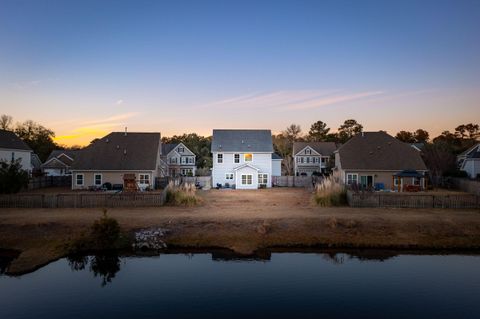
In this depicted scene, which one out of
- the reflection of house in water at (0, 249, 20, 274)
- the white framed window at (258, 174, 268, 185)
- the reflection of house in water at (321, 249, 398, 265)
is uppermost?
the white framed window at (258, 174, 268, 185)

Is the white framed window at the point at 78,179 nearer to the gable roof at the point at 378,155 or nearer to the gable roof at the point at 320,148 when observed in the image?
the gable roof at the point at 378,155

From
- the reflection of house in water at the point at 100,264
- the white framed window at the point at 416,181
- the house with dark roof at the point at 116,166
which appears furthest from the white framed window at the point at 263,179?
the reflection of house in water at the point at 100,264

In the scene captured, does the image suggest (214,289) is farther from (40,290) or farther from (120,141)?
(120,141)

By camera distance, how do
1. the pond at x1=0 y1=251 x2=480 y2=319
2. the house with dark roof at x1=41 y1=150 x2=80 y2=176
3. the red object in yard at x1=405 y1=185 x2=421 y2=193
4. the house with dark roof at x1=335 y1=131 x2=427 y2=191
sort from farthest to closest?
the house with dark roof at x1=41 y1=150 x2=80 y2=176
the house with dark roof at x1=335 y1=131 x2=427 y2=191
the red object in yard at x1=405 y1=185 x2=421 y2=193
the pond at x1=0 y1=251 x2=480 y2=319

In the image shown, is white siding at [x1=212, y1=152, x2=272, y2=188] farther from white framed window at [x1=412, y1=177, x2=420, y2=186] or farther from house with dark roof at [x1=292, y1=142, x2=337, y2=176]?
house with dark roof at [x1=292, y1=142, x2=337, y2=176]

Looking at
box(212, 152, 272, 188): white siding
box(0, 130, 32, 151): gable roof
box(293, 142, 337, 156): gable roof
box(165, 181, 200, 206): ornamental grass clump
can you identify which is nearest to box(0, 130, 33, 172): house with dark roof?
box(0, 130, 32, 151): gable roof

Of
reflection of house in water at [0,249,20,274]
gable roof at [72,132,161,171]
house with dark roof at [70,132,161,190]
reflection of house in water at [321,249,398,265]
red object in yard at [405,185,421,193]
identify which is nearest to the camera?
reflection of house in water at [0,249,20,274]
